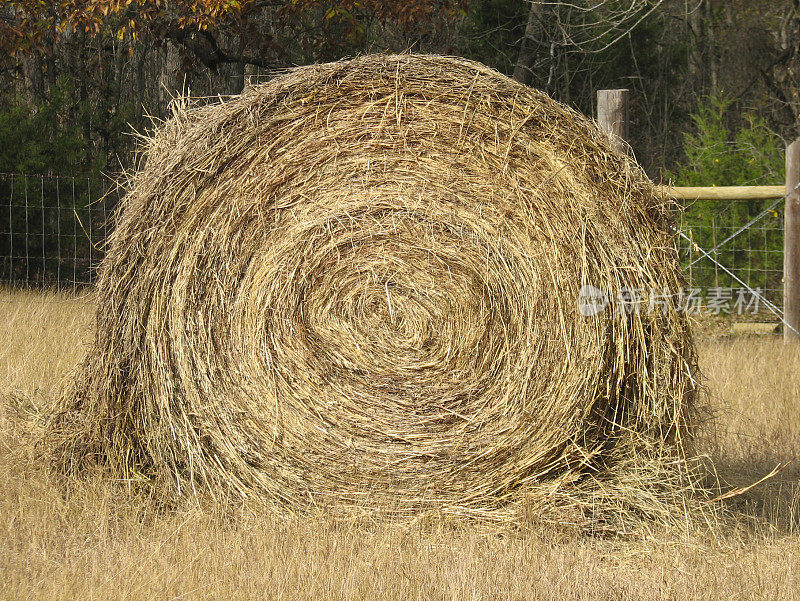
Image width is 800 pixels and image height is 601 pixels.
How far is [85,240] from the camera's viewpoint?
1156cm

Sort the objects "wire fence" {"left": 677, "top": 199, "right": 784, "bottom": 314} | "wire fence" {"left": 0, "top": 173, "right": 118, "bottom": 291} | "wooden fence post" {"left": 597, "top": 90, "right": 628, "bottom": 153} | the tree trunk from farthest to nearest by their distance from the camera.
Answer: the tree trunk → "wire fence" {"left": 0, "top": 173, "right": 118, "bottom": 291} → "wire fence" {"left": 677, "top": 199, "right": 784, "bottom": 314} → "wooden fence post" {"left": 597, "top": 90, "right": 628, "bottom": 153}

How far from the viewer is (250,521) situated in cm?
412

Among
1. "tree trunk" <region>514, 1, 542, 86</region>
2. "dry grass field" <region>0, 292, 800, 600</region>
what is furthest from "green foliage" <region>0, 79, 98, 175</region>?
"dry grass field" <region>0, 292, 800, 600</region>

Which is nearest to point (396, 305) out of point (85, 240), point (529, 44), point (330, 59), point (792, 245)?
point (792, 245)

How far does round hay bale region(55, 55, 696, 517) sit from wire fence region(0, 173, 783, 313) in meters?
6.52

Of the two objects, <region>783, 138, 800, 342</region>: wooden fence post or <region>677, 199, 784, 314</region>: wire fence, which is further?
<region>677, 199, 784, 314</region>: wire fence

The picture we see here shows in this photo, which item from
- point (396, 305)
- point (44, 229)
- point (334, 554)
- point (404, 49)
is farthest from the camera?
point (44, 229)

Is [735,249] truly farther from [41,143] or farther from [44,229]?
[41,143]

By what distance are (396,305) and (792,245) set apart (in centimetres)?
552

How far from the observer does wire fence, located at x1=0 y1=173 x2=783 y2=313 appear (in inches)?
416

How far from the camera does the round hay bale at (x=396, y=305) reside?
4.13 m

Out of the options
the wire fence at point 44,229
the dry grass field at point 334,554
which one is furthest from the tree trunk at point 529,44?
the dry grass field at point 334,554

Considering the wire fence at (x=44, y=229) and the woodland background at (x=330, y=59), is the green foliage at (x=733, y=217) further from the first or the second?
the wire fence at (x=44, y=229)

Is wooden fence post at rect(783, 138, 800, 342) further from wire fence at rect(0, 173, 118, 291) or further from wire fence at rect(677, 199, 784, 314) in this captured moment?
wire fence at rect(0, 173, 118, 291)
